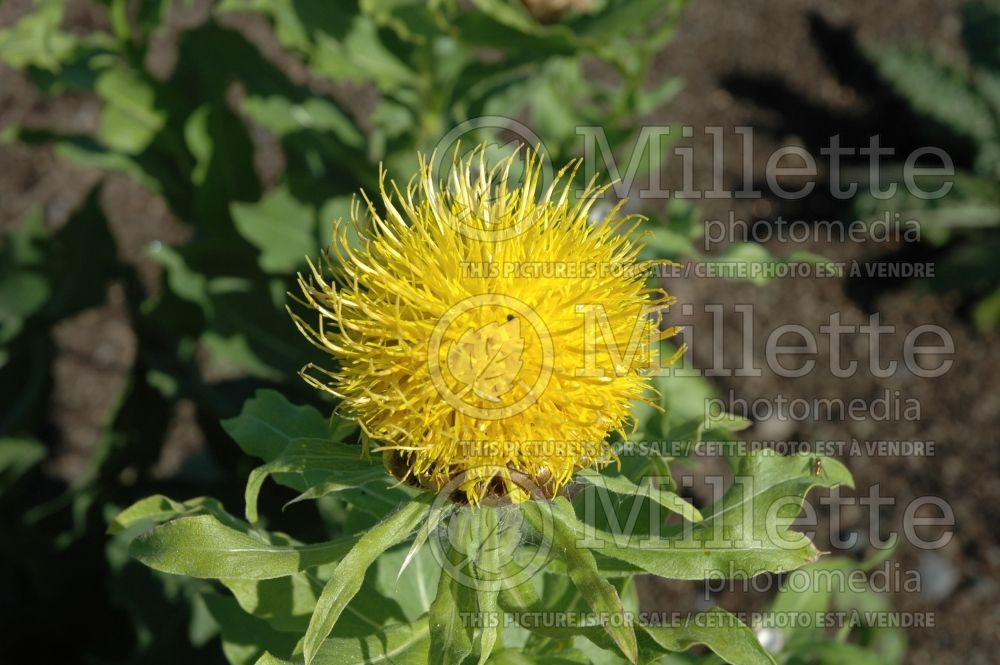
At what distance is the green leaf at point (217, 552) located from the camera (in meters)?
1.77

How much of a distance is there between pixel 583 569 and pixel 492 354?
1.43ft

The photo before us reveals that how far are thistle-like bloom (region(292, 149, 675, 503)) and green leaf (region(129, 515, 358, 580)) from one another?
24cm

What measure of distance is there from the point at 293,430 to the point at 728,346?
157 inches

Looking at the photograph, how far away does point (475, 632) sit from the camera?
6.15ft

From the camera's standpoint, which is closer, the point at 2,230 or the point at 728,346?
the point at 2,230

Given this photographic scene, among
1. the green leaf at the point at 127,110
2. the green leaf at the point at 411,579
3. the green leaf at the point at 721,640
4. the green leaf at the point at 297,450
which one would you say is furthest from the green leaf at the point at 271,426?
the green leaf at the point at 127,110

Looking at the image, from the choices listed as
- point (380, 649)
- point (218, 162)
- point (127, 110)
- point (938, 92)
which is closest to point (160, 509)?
point (380, 649)

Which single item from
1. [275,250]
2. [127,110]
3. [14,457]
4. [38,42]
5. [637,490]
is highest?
[38,42]

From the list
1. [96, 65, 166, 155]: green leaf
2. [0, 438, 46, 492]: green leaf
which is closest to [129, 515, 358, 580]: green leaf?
[0, 438, 46, 492]: green leaf

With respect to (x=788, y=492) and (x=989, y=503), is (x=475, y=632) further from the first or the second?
(x=989, y=503)

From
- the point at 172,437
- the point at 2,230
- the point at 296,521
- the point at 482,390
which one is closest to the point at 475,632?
the point at 482,390

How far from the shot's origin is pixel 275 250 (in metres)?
3.23

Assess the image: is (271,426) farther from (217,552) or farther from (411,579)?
(411,579)

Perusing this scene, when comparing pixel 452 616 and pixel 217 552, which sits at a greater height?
pixel 217 552
